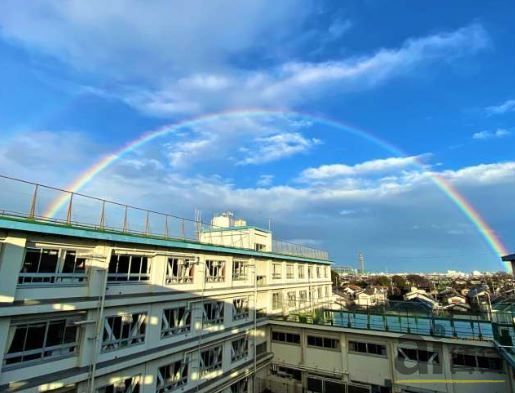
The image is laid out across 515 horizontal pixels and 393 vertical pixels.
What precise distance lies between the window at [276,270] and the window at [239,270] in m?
4.54

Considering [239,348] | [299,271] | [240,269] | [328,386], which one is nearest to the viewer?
[239,348]

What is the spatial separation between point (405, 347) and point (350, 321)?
11.3 ft

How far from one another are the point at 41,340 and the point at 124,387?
4349mm

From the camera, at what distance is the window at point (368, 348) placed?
65.5 ft

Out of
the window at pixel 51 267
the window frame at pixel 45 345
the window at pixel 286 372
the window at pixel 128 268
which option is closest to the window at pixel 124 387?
the window frame at pixel 45 345

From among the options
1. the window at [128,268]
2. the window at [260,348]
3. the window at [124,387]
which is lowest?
the window at [260,348]

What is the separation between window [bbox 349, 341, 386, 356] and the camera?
20.0 m

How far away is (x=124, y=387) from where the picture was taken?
13.2 m

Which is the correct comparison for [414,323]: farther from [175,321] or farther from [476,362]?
[175,321]

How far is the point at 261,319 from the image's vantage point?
2359cm

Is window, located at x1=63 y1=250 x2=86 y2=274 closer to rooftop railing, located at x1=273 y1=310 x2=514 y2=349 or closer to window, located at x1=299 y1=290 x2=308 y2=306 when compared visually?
rooftop railing, located at x1=273 y1=310 x2=514 y2=349

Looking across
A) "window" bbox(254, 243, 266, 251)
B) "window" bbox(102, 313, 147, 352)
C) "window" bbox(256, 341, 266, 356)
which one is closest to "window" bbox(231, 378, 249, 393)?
"window" bbox(256, 341, 266, 356)

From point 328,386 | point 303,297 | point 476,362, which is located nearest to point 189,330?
point 328,386

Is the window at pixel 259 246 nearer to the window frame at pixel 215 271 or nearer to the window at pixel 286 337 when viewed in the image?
the window at pixel 286 337
